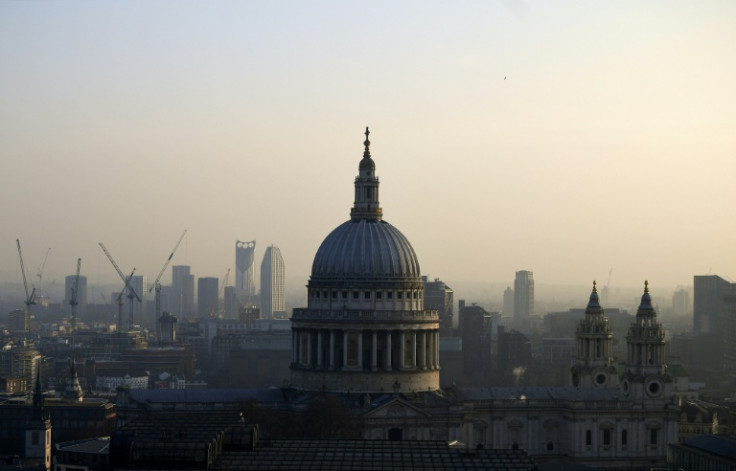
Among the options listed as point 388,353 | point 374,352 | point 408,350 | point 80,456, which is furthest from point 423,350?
point 80,456

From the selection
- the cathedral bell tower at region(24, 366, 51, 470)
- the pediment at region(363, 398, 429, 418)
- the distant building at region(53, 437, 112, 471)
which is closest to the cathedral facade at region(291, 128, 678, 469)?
the pediment at region(363, 398, 429, 418)

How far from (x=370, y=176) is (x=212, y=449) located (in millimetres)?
61429

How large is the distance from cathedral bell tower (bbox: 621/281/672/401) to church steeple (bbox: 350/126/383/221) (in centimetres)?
2224

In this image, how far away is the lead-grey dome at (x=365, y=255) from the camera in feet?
518

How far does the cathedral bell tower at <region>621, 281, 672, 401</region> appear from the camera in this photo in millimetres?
160625

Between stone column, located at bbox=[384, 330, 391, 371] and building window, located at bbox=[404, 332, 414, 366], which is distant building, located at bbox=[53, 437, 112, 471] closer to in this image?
stone column, located at bbox=[384, 330, 391, 371]

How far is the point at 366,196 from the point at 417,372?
48.8ft

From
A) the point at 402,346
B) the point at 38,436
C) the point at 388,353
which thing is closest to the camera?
the point at 388,353

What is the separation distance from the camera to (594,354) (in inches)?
6762

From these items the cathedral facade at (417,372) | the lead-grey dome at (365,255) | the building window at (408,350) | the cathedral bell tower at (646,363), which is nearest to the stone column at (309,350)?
the cathedral facade at (417,372)

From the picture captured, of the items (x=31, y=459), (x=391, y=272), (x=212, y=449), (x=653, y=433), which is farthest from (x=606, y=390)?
(x=212, y=449)

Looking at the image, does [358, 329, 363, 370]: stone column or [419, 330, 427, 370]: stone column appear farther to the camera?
[419, 330, 427, 370]: stone column

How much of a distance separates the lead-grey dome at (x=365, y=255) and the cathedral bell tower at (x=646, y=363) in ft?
59.7

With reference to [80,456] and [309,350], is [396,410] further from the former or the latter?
[80,456]
